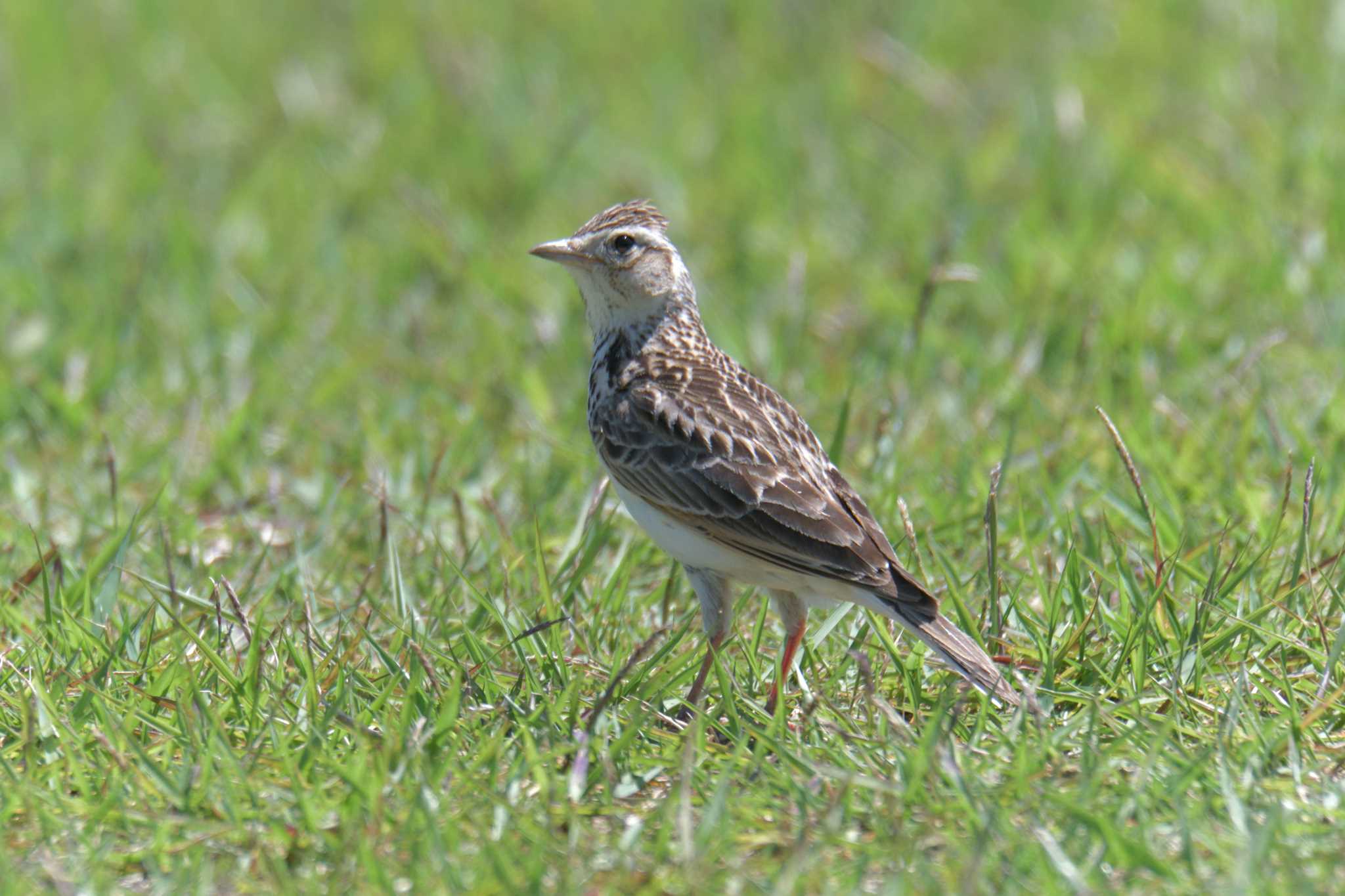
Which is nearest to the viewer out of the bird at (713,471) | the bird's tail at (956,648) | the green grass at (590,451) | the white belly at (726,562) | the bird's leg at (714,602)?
the green grass at (590,451)

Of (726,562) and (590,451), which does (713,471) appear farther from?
(590,451)

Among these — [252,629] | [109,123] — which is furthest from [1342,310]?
[109,123]

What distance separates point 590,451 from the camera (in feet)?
22.3

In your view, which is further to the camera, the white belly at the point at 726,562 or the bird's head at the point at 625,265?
the bird's head at the point at 625,265

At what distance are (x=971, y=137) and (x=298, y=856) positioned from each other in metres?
7.49

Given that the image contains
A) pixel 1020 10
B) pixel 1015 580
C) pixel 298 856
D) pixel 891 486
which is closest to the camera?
pixel 298 856

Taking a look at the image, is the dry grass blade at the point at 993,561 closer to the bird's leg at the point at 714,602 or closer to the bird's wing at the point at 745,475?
the bird's wing at the point at 745,475

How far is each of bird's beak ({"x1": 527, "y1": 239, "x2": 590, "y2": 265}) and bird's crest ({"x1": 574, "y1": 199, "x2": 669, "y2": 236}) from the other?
0.28 ft

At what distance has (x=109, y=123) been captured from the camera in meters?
11.1

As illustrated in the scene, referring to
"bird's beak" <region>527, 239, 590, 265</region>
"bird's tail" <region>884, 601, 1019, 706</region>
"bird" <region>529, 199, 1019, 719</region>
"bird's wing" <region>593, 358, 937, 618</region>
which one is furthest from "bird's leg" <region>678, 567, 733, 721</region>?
"bird's beak" <region>527, 239, 590, 265</region>

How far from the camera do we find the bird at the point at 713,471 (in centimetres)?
466

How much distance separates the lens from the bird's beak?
5.73 metres

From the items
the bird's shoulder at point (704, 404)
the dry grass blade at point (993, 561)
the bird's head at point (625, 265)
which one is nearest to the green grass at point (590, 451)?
the dry grass blade at point (993, 561)

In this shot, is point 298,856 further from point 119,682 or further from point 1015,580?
point 1015,580
